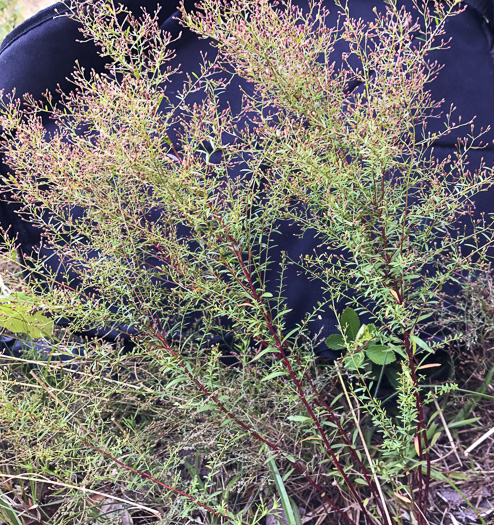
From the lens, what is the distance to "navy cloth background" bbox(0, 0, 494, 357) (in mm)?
1570

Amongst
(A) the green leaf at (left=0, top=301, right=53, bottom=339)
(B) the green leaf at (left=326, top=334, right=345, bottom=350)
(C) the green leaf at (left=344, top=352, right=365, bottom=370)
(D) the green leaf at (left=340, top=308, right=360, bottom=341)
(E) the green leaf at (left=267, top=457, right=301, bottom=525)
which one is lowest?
(E) the green leaf at (left=267, top=457, right=301, bottom=525)

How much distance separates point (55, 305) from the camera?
1.08 m

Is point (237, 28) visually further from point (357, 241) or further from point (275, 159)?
point (357, 241)

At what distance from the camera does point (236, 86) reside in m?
1.74

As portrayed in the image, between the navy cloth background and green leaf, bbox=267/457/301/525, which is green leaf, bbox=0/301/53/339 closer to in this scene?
the navy cloth background

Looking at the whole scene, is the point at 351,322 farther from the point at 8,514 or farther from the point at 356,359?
the point at 8,514

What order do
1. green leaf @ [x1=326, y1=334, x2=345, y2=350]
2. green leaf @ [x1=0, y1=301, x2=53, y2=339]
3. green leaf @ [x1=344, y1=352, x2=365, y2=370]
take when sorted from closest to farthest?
1. green leaf @ [x1=344, y1=352, x2=365, y2=370]
2. green leaf @ [x1=0, y1=301, x2=53, y2=339]
3. green leaf @ [x1=326, y1=334, x2=345, y2=350]

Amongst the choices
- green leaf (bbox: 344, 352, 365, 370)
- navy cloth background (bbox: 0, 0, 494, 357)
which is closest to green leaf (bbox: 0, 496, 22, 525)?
navy cloth background (bbox: 0, 0, 494, 357)

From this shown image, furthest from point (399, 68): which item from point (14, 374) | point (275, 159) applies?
point (14, 374)

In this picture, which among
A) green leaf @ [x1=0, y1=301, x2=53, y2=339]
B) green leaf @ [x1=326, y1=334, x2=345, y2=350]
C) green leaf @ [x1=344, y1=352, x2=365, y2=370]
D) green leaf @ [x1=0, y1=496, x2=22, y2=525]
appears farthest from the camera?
green leaf @ [x1=326, y1=334, x2=345, y2=350]

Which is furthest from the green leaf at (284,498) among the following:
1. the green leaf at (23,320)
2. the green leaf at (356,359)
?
the green leaf at (23,320)

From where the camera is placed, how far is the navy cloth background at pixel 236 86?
157 centimetres

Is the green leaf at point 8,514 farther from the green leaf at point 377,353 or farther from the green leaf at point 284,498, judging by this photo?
the green leaf at point 377,353

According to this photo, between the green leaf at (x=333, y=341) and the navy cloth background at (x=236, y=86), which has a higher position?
the navy cloth background at (x=236, y=86)
